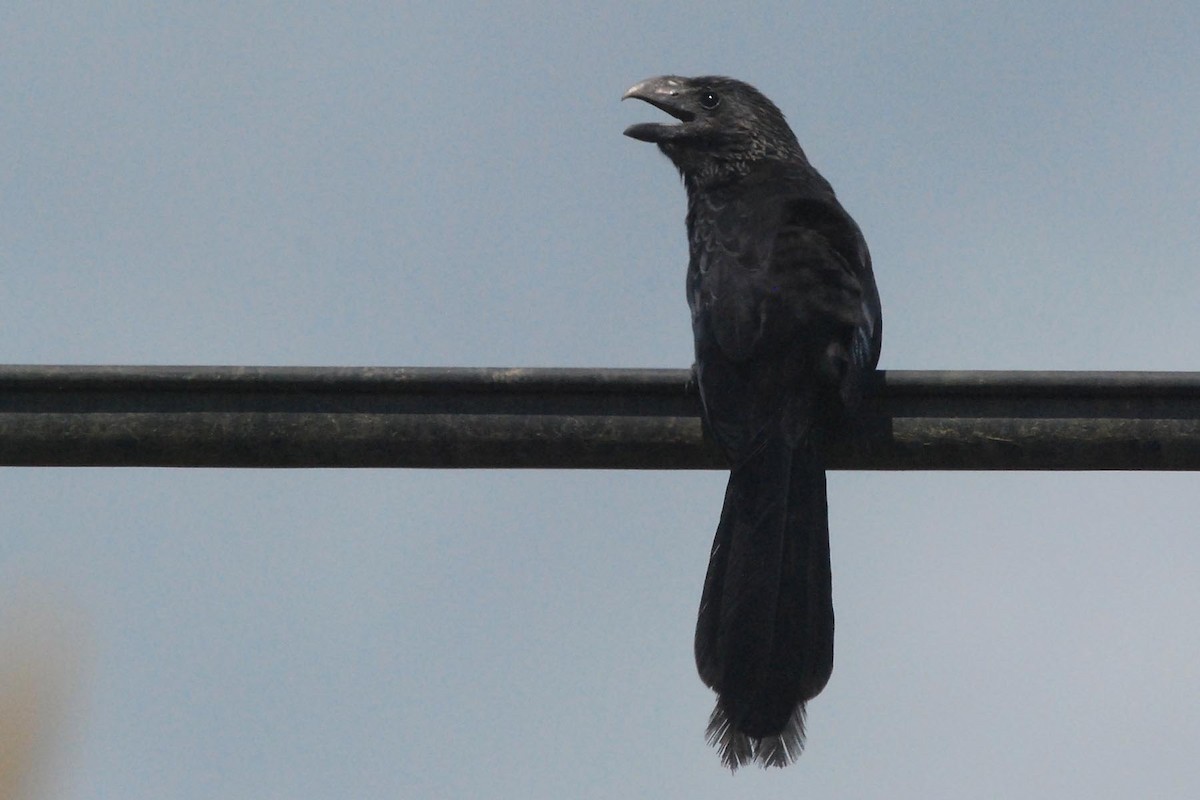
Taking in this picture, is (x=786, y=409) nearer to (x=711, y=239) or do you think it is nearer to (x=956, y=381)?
(x=956, y=381)

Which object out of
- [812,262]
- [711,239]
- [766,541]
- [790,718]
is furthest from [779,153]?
[790,718]

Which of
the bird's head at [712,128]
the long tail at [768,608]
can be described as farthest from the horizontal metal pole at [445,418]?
the bird's head at [712,128]

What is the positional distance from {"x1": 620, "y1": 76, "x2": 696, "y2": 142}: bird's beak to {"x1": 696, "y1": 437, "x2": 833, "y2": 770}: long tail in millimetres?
3349

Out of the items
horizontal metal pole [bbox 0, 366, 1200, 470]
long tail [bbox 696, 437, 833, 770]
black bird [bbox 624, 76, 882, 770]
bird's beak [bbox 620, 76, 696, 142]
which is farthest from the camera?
bird's beak [bbox 620, 76, 696, 142]

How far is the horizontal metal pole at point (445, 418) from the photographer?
3.59 metres

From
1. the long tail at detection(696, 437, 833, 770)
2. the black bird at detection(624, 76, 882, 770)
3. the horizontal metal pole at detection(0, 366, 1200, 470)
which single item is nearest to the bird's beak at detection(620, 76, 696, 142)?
the black bird at detection(624, 76, 882, 770)

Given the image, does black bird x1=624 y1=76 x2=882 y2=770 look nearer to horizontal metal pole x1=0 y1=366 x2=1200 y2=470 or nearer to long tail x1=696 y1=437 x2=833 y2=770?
long tail x1=696 y1=437 x2=833 y2=770

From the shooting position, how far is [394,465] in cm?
365

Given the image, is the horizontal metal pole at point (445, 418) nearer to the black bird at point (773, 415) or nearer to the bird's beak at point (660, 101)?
the black bird at point (773, 415)

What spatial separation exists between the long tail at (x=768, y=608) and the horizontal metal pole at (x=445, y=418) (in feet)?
1.91

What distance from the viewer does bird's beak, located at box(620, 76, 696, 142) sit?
7605 mm

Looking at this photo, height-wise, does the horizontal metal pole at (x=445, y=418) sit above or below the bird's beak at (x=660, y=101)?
below

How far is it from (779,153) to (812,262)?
2.71 m

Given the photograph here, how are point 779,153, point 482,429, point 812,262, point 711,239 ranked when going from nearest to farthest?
point 482,429 → point 812,262 → point 711,239 → point 779,153
